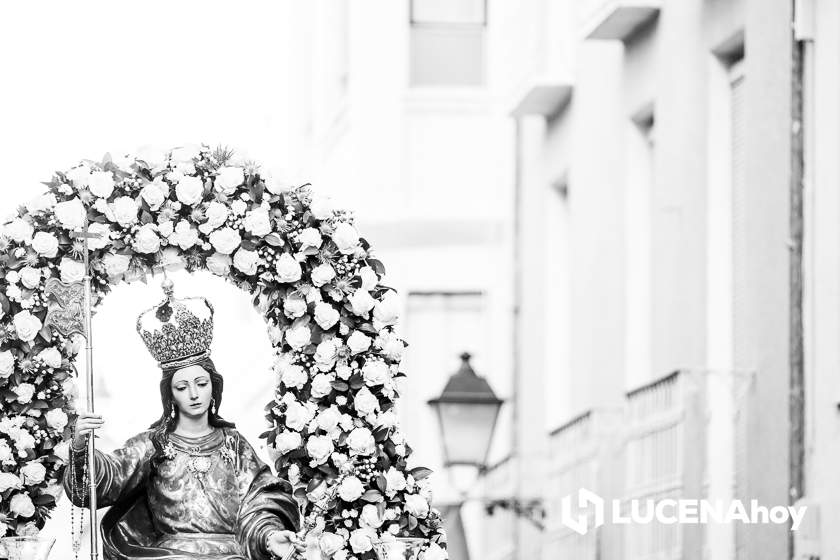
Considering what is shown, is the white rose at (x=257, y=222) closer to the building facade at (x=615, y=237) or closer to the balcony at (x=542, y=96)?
the building facade at (x=615, y=237)

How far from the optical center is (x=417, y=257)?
24.9 metres

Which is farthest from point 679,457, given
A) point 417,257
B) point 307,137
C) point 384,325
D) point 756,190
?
point 307,137

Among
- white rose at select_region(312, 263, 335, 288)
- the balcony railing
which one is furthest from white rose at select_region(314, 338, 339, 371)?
the balcony railing

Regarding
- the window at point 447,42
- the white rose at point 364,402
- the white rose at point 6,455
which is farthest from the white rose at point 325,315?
the window at point 447,42

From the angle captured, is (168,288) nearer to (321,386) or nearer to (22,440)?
(321,386)

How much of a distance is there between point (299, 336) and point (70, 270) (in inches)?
43.5

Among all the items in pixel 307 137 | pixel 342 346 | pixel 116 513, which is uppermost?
pixel 307 137

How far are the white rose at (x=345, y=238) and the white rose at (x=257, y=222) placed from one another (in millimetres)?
321

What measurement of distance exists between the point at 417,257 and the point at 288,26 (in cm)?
547

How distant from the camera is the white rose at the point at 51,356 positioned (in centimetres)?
1263

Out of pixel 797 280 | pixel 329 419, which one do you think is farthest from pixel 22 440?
pixel 797 280

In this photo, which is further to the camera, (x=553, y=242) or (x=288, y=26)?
(x=288, y=26)

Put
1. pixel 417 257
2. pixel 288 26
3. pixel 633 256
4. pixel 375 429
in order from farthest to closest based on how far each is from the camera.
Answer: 1. pixel 288 26
2. pixel 417 257
3. pixel 633 256
4. pixel 375 429

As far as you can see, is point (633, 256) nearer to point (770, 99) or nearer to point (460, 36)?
point (770, 99)
